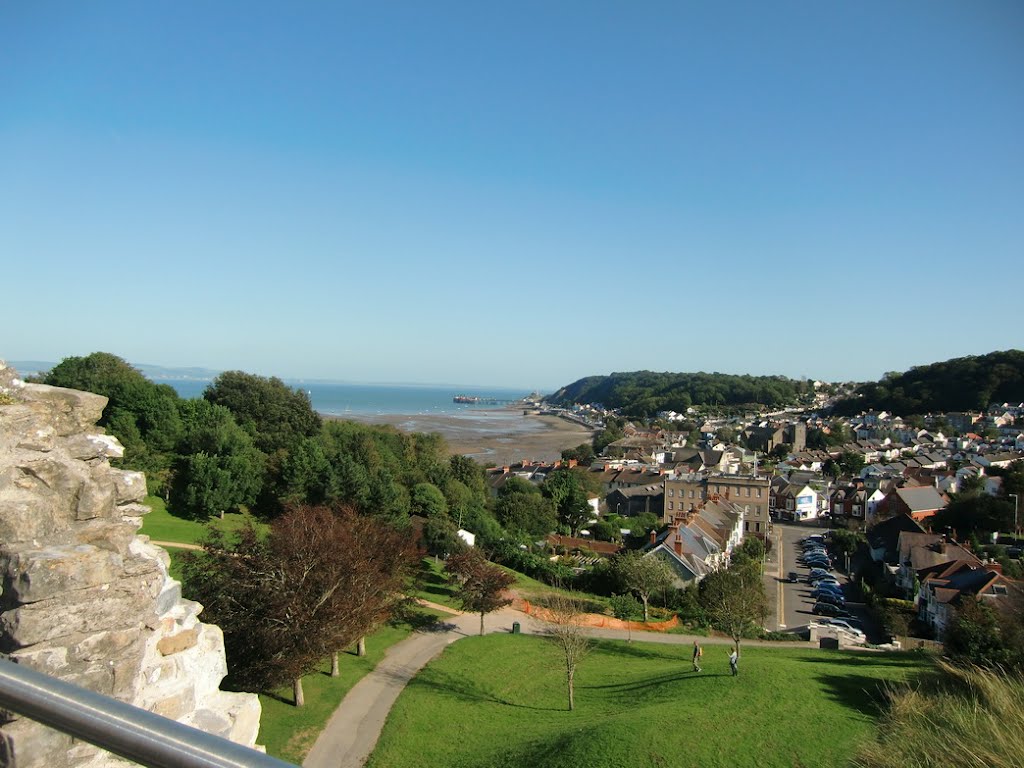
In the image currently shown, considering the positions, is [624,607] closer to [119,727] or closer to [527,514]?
[527,514]

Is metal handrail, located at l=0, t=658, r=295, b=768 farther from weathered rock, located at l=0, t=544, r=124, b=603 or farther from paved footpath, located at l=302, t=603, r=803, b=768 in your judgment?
paved footpath, located at l=302, t=603, r=803, b=768

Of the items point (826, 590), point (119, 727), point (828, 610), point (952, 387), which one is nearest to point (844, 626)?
point (828, 610)

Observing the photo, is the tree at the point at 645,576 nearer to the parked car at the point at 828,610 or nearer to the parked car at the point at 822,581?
the parked car at the point at 828,610

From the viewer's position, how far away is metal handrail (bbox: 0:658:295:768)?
1326 millimetres

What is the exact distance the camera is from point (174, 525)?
98.0 feet

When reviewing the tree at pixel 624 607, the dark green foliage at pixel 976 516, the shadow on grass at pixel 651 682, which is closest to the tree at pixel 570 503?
the tree at pixel 624 607

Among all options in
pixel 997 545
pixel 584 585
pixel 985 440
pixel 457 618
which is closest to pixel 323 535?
pixel 457 618

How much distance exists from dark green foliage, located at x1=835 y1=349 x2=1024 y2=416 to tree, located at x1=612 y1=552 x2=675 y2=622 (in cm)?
11571

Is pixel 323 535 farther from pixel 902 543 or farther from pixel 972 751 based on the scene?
pixel 902 543

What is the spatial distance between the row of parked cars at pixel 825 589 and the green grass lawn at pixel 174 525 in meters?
27.4

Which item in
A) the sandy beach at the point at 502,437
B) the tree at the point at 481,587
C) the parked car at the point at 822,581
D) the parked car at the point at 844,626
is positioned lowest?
the parked car at the point at 822,581

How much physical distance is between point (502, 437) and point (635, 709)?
99.1m

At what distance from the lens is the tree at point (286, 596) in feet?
53.3

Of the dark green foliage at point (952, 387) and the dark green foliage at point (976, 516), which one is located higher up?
the dark green foliage at point (952, 387)
